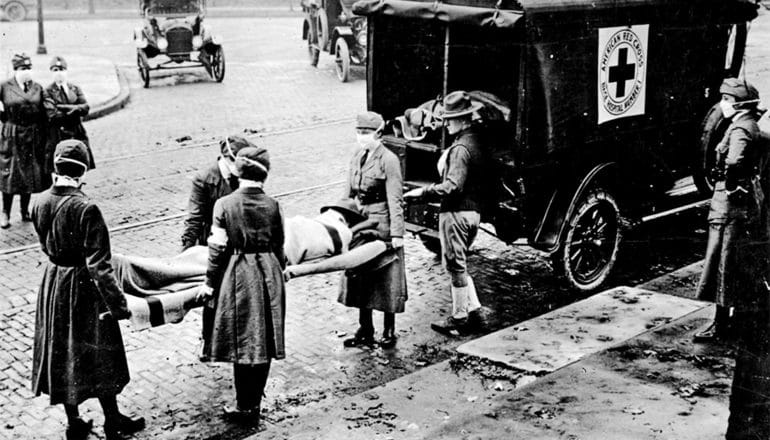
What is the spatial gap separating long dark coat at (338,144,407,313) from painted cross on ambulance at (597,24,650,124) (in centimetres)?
232

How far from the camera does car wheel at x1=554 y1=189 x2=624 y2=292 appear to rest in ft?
27.1

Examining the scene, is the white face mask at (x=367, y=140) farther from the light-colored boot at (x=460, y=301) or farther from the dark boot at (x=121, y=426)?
the dark boot at (x=121, y=426)

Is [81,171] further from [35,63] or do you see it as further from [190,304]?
[35,63]

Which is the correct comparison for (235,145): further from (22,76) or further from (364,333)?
(22,76)

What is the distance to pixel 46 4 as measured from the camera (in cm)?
3856

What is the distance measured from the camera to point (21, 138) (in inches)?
398

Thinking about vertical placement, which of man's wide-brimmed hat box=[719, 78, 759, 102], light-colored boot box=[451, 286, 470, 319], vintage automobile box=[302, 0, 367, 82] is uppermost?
vintage automobile box=[302, 0, 367, 82]

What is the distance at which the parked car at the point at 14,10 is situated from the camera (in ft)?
113

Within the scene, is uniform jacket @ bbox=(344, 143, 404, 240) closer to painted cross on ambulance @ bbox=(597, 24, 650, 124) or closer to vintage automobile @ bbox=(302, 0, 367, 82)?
painted cross on ambulance @ bbox=(597, 24, 650, 124)

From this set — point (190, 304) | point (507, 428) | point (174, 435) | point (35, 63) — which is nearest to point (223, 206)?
point (190, 304)

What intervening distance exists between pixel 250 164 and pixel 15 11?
33.1m

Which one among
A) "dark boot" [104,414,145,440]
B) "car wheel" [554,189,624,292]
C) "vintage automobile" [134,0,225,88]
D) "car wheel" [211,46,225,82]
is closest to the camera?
"dark boot" [104,414,145,440]

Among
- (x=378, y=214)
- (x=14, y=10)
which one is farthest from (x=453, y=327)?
(x=14, y=10)

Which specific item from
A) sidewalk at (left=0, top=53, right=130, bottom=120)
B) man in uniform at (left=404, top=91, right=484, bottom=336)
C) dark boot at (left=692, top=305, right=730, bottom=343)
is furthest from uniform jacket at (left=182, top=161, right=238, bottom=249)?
sidewalk at (left=0, top=53, right=130, bottom=120)
